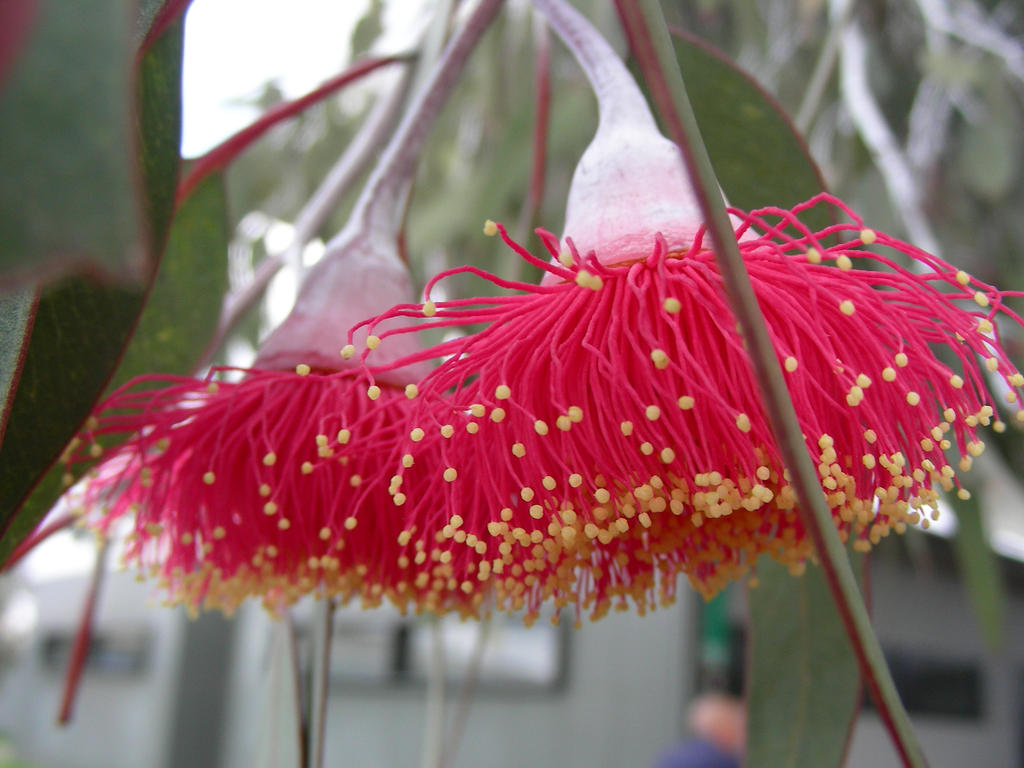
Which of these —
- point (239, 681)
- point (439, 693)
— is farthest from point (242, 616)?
point (439, 693)

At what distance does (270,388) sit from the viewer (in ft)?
1.53

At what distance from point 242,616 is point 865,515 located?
447cm

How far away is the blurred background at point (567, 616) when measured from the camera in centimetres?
116

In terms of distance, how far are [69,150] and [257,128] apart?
494 mm

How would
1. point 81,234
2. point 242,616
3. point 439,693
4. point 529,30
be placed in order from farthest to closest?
point 242,616 < point 529,30 < point 439,693 < point 81,234

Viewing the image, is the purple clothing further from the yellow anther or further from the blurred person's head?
the yellow anther

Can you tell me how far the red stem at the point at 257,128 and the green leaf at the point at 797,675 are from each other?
1.41 ft

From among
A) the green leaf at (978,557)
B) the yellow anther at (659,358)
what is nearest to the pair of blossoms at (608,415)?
the yellow anther at (659,358)

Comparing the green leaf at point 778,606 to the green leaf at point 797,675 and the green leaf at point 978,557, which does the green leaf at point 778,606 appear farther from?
the green leaf at point 978,557

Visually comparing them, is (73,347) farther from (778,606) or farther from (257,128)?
(778,606)

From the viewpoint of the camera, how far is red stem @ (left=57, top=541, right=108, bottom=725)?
0.59 m

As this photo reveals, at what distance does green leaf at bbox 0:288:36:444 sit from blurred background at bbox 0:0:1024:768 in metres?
0.27

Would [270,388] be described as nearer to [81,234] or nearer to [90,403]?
[90,403]

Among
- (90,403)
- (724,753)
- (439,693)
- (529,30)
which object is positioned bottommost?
(724,753)
